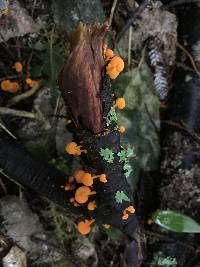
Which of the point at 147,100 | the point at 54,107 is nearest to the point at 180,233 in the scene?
the point at 147,100

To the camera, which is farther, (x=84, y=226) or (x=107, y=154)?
(x=84, y=226)

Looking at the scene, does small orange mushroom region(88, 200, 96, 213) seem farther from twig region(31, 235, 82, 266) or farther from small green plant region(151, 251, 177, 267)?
small green plant region(151, 251, 177, 267)

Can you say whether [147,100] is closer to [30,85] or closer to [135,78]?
[135,78]

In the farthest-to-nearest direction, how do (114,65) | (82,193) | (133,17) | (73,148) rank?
(133,17)
(82,193)
(73,148)
(114,65)

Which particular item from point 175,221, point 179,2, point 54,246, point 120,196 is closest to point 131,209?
point 120,196

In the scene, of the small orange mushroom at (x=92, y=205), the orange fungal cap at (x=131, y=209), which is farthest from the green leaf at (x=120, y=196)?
the small orange mushroom at (x=92, y=205)

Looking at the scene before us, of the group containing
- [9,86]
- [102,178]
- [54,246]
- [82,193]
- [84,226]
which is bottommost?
[54,246]

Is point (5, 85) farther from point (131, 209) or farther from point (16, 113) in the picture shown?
point (131, 209)

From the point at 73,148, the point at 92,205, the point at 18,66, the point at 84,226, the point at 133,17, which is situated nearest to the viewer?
the point at 73,148
